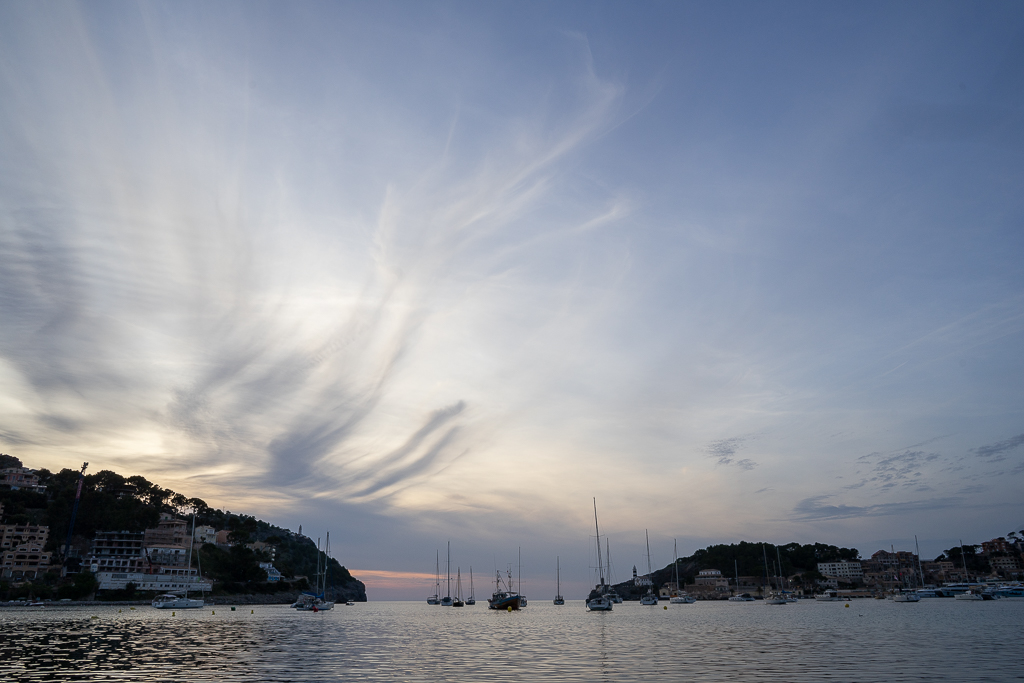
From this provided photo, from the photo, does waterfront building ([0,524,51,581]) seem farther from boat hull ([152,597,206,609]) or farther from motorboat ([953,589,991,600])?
motorboat ([953,589,991,600])

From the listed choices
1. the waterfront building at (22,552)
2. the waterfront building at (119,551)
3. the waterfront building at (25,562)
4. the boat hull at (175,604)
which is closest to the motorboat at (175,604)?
the boat hull at (175,604)

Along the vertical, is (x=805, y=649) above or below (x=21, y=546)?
below

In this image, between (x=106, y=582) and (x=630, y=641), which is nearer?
(x=630, y=641)

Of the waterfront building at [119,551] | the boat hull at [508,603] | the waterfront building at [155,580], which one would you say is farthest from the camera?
the waterfront building at [119,551]

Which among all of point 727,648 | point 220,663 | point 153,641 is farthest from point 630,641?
point 153,641

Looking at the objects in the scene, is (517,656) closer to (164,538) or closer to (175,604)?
(175,604)

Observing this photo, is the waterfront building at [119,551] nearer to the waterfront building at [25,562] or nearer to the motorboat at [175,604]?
the waterfront building at [25,562]

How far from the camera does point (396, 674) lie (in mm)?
34531

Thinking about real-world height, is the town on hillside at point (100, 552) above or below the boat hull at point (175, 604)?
above

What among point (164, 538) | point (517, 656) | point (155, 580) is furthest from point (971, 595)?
point (164, 538)

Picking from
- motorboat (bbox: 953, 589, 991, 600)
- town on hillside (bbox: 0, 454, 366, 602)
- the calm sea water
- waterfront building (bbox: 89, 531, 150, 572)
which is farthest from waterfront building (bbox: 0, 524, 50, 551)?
motorboat (bbox: 953, 589, 991, 600)

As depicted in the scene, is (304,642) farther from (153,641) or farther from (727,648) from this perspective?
(727,648)

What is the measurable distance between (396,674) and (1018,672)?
31844 millimetres

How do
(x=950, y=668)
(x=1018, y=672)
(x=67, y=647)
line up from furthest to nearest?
(x=67, y=647)
(x=950, y=668)
(x=1018, y=672)
